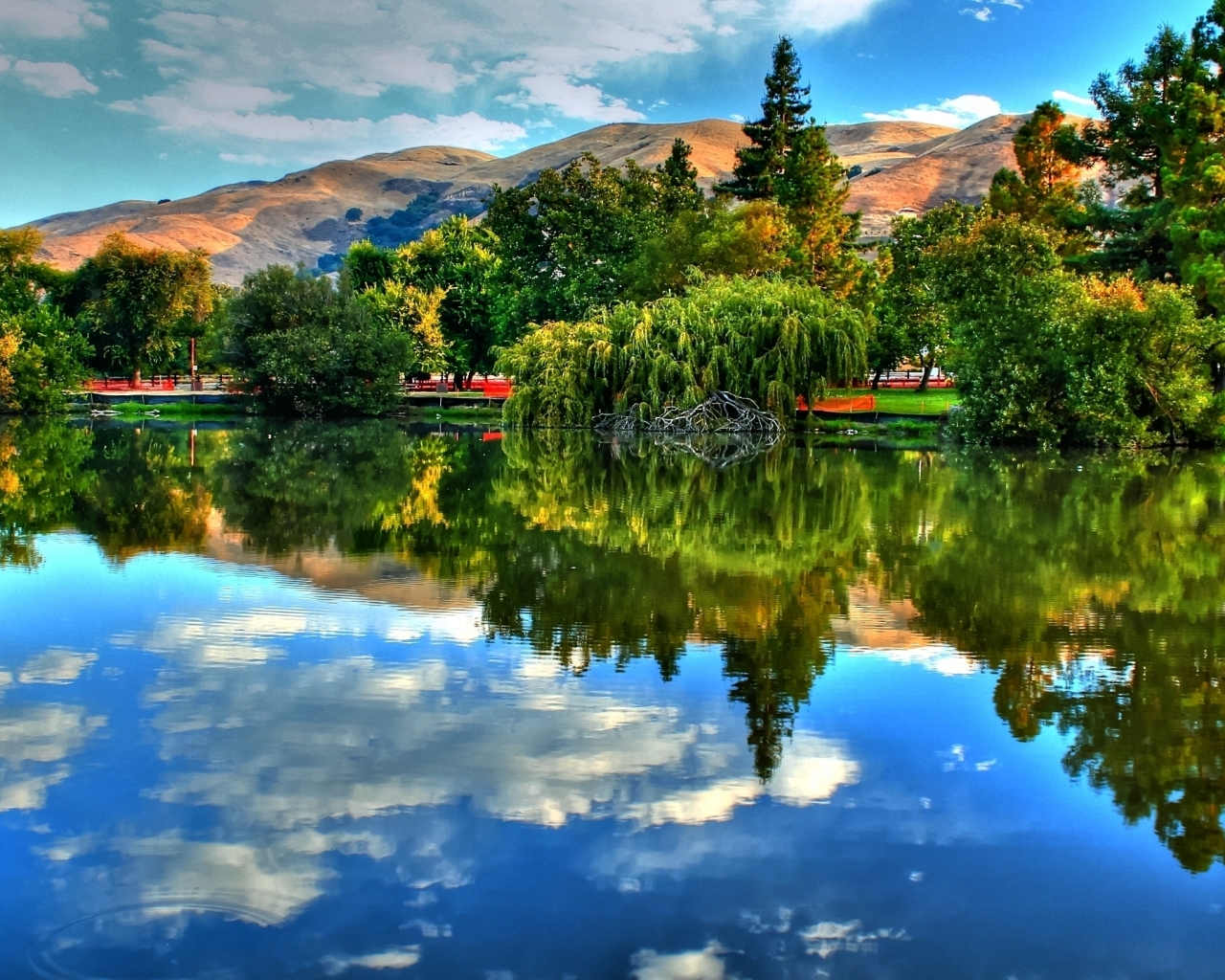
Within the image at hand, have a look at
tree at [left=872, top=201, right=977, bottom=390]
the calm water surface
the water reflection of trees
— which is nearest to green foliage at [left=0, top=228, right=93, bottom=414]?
the water reflection of trees

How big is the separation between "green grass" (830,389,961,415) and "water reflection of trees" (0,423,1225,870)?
1730 centimetres

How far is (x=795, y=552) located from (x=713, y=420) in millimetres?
28441

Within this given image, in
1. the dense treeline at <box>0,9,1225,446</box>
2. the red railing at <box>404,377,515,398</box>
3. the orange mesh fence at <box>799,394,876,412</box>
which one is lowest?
the orange mesh fence at <box>799,394,876,412</box>

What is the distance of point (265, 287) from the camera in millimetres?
58156

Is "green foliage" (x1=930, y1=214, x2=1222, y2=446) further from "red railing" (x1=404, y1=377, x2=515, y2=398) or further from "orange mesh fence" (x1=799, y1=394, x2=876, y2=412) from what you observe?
"red railing" (x1=404, y1=377, x2=515, y2=398)

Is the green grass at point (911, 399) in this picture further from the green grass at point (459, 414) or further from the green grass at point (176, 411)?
the green grass at point (176, 411)

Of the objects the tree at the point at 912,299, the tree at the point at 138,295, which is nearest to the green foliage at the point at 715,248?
the tree at the point at 912,299

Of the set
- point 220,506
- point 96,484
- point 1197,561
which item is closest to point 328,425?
point 96,484

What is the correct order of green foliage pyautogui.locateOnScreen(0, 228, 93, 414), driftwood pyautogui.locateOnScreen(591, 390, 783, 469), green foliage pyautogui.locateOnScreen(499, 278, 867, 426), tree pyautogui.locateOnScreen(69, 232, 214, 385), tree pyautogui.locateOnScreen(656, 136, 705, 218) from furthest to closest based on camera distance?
tree pyautogui.locateOnScreen(69, 232, 214, 385) < tree pyautogui.locateOnScreen(656, 136, 705, 218) < green foliage pyautogui.locateOnScreen(0, 228, 93, 414) < green foliage pyautogui.locateOnScreen(499, 278, 867, 426) < driftwood pyautogui.locateOnScreen(591, 390, 783, 469)

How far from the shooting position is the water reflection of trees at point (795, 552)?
819cm

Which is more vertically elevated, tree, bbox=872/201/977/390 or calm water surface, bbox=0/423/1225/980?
tree, bbox=872/201/977/390

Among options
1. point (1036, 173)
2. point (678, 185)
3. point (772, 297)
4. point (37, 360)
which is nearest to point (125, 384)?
point (37, 360)

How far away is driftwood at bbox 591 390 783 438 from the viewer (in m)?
42.6

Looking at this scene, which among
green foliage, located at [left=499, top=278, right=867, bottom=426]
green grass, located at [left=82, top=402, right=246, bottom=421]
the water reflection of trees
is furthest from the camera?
green grass, located at [left=82, top=402, right=246, bottom=421]
